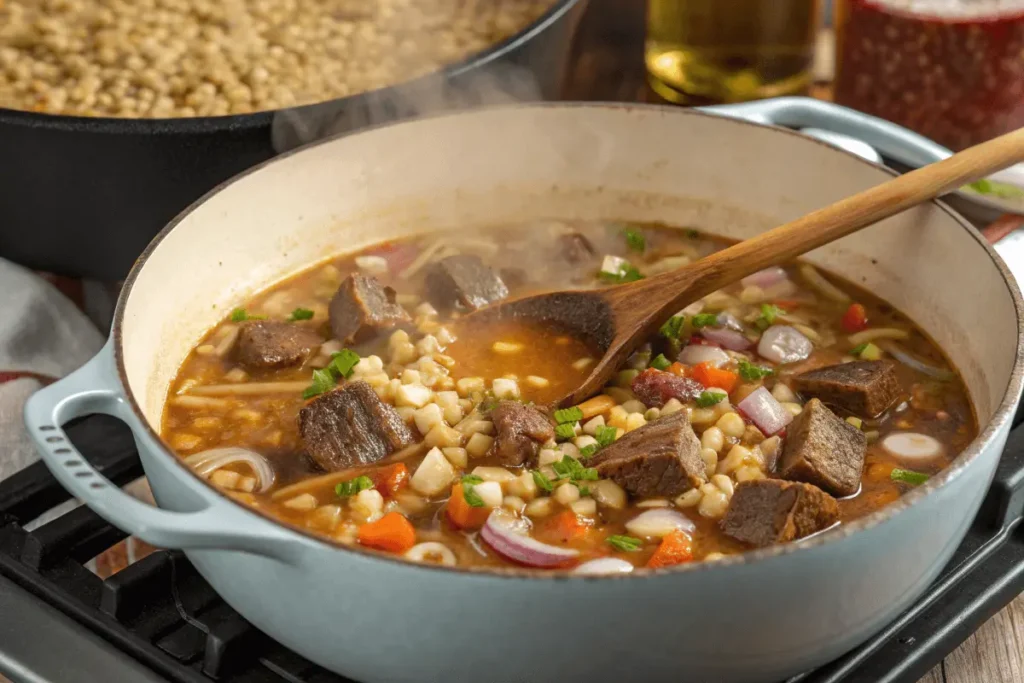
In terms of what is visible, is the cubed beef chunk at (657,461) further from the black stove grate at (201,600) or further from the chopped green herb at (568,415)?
the black stove grate at (201,600)

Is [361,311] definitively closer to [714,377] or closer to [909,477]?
[714,377]

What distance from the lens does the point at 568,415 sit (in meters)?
2.79

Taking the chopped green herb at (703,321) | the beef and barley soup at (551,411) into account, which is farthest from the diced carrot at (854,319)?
the chopped green herb at (703,321)

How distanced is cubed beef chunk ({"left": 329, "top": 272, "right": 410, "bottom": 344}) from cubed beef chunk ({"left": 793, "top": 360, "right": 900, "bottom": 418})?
1066 mm

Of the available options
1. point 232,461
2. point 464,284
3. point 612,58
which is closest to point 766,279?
point 464,284

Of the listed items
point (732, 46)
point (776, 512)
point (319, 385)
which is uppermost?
point (732, 46)

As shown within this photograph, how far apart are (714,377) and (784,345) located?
10.9 inches

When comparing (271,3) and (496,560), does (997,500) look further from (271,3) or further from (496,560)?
(271,3)

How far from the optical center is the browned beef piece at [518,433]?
2.64 m

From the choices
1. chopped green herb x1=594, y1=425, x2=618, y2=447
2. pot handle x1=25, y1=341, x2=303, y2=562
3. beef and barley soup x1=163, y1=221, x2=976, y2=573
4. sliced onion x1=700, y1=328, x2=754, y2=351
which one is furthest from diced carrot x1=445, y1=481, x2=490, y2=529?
sliced onion x1=700, y1=328, x2=754, y2=351

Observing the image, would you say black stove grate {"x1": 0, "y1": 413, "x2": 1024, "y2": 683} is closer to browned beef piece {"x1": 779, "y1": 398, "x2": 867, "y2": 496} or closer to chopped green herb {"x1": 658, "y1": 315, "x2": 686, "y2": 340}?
browned beef piece {"x1": 779, "y1": 398, "x2": 867, "y2": 496}

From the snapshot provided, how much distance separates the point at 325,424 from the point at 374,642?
82 cm

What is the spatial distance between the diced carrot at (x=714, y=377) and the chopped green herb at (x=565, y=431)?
1.27 feet

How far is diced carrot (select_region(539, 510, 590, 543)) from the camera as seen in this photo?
2.46 m
